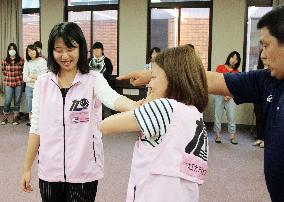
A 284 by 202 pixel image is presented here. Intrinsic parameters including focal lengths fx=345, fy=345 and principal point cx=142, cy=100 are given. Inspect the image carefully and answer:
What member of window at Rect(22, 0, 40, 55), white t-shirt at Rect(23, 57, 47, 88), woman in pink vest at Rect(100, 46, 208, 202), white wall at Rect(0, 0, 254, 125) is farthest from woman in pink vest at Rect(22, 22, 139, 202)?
window at Rect(22, 0, 40, 55)

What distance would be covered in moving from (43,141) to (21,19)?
20.0 feet

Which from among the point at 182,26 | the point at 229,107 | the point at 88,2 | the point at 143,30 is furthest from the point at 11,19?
the point at 229,107

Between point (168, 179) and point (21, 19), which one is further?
point (21, 19)

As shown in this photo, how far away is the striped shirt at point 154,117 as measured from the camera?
3.23ft

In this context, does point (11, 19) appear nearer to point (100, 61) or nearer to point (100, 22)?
point (100, 22)

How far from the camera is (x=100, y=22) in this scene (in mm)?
6887

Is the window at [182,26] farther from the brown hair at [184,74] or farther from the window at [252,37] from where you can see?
the brown hair at [184,74]

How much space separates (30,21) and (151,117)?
7.00 metres

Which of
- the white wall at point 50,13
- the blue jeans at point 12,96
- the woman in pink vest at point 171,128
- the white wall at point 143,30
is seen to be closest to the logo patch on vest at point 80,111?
the woman in pink vest at point 171,128

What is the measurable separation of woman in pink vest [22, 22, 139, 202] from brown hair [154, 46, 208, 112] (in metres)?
0.47

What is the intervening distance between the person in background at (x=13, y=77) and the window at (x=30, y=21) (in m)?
1.04

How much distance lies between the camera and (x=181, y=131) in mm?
1005

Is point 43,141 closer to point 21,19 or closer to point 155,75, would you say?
point 155,75

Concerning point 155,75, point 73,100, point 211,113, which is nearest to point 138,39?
point 211,113
